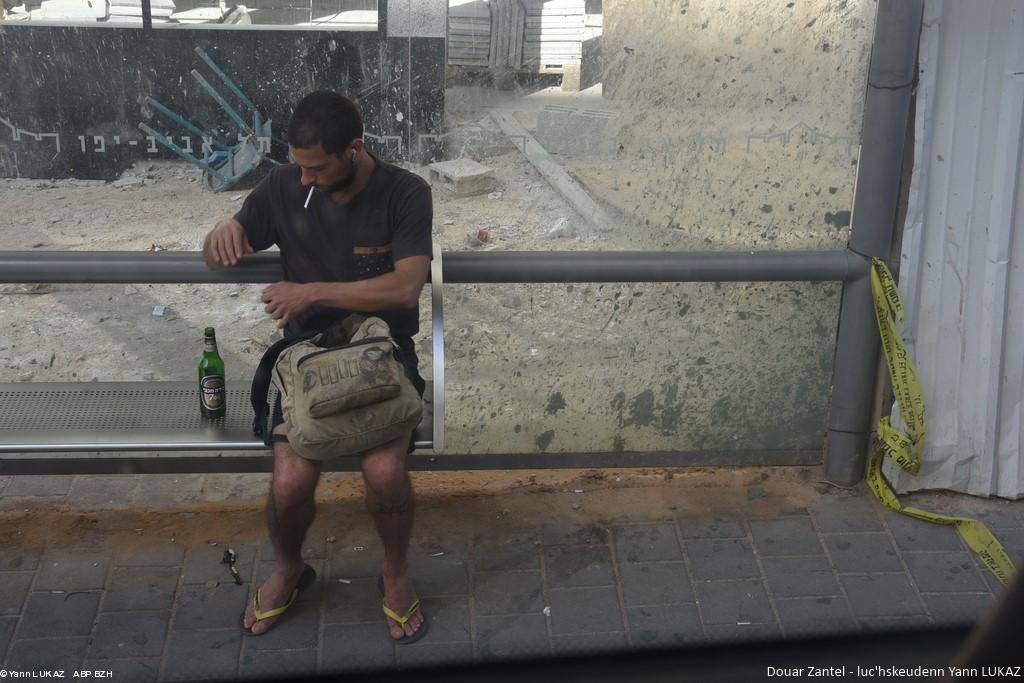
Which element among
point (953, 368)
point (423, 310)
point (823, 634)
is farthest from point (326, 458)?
point (953, 368)

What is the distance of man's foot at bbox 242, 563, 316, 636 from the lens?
3326 millimetres

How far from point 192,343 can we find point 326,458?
47.3 inches

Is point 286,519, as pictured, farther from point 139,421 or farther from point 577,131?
point 577,131

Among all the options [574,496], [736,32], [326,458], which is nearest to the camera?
[326,458]

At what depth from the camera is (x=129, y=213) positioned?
13.5 feet

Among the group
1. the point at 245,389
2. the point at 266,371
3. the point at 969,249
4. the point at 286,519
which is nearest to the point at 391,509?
the point at 286,519

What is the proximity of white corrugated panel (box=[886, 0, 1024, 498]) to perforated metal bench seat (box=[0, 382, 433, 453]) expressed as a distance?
1845mm

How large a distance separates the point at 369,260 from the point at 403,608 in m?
1.08

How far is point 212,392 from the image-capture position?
142 inches

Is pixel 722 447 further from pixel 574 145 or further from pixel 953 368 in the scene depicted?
pixel 574 145

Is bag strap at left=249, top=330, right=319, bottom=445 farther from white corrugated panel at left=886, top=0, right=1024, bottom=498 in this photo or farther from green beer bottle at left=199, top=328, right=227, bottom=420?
white corrugated panel at left=886, top=0, right=1024, bottom=498

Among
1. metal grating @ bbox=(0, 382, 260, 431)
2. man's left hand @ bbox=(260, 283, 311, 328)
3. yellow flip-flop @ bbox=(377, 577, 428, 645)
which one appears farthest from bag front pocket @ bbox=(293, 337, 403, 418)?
yellow flip-flop @ bbox=(377, 577, 428, 645)

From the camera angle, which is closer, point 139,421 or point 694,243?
point 139,421

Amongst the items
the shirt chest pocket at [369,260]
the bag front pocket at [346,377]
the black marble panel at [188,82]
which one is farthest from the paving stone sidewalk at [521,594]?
the black marble panel at [188,82]
